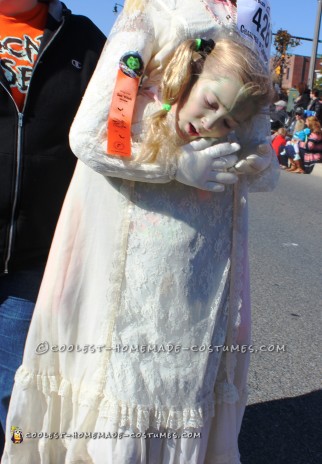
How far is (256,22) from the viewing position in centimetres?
173

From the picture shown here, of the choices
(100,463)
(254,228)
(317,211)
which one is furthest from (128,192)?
(317,211)

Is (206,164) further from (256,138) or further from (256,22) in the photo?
(256,22)

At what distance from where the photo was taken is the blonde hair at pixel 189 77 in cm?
159

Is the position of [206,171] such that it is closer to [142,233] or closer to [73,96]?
[142,233]

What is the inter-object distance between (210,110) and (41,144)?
0.53 m

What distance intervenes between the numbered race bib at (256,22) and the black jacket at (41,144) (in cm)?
49

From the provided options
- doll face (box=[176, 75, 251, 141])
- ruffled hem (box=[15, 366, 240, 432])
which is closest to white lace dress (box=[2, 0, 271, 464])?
ruffled hem (box=[15, 366, 240, 432])

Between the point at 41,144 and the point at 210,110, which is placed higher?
the point at 210,110

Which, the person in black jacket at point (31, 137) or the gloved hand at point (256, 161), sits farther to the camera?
the person in black jacket at point (31, 137)

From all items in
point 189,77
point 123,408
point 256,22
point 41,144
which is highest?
point 256,22

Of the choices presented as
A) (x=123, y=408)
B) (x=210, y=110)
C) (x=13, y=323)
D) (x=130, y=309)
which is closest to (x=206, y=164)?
(x=210, y=110)

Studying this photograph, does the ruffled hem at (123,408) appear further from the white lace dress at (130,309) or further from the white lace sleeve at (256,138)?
the white lace sleeve at (256,138)

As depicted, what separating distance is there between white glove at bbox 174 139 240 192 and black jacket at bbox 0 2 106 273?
0.46 meters

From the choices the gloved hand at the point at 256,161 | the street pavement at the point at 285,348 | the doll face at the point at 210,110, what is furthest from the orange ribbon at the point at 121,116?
the street pavement at the point at 285,348
